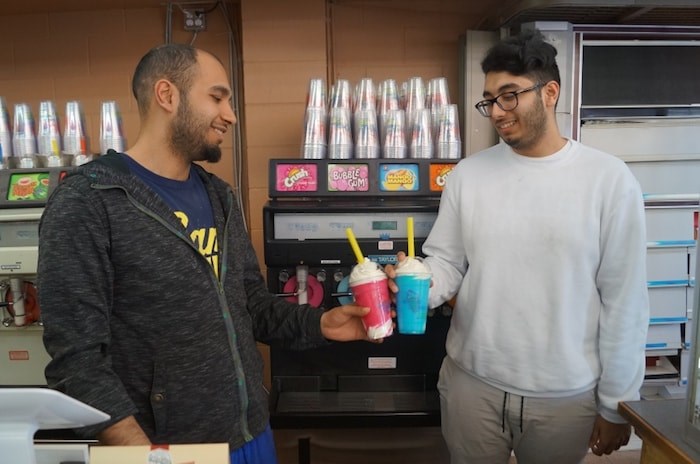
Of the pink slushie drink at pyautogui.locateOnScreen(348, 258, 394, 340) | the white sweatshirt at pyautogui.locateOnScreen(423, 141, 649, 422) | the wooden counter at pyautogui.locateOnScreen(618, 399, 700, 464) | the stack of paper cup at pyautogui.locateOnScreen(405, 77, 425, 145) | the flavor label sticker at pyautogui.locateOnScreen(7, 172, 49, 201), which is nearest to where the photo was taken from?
the wooden counter at pyautogui.locateOnScreen(618, 399, 700, 464)

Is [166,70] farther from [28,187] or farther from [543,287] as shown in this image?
[543,287]

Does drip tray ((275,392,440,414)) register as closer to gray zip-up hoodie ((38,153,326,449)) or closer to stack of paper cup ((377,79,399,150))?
gray zip-up hoodie ((38,153,326,449))

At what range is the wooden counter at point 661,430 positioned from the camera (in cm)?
97

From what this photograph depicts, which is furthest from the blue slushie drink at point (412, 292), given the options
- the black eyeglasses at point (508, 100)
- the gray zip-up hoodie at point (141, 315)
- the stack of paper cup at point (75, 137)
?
the stack of paper cup at point (75, 137)

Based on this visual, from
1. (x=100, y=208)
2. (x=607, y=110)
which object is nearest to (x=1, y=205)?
(x=100, y=208)

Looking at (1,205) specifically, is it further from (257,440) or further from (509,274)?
(509,274)

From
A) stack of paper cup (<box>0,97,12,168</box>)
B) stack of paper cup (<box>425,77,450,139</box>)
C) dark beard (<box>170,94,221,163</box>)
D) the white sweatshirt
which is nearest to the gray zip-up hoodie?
dark beard (<box>170,94,221,163</box>)

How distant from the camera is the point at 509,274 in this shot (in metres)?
1.44

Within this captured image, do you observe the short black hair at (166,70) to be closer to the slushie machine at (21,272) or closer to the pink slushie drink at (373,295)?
the pink slushie drink at (373,295)

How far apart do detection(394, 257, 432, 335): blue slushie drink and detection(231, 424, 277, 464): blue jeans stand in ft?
1.65

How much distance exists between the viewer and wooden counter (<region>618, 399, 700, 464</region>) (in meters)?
0.97

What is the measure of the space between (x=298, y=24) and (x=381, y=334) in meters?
1.78

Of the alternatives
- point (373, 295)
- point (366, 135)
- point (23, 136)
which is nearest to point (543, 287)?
point (373, 295)

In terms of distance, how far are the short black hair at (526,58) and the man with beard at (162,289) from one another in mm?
775
